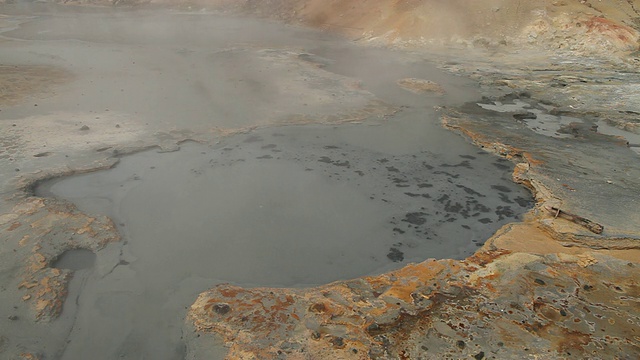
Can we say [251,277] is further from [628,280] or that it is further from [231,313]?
[628,280]

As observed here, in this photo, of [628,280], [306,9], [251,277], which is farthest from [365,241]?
[306,9]

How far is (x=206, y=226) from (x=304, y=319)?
186 centimetres

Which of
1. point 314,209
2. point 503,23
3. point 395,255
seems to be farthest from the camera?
point 503,23

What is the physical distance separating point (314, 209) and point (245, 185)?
1.05 meters

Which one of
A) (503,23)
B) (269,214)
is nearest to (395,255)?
(269,214)

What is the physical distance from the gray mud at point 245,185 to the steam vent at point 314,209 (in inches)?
1.2

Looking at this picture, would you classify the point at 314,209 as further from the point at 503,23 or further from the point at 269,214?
the point at 503,23

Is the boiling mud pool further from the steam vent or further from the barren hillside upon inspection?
the barren hillside

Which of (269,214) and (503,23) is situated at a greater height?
(503,23)

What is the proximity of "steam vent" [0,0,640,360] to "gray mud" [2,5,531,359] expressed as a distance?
30mm

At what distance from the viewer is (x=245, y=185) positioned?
18.3 ft

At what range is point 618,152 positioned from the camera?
22.6ft

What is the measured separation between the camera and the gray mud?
3.92 m

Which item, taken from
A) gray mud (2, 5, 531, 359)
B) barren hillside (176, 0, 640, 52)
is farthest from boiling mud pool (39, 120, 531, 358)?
barren hillside (176, 0, 640, 52)
